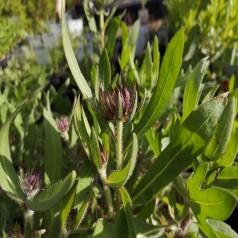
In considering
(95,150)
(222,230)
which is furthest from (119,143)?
(222,230)

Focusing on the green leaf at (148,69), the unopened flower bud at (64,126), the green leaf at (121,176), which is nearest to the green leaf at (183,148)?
the green leaf at (121,176)

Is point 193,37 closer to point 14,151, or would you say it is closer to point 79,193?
point 14,151

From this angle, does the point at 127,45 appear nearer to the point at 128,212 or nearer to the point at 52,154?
the point at 52,154

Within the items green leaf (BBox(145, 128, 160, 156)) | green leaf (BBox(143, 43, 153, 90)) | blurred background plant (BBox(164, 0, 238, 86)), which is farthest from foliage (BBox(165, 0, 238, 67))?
green leaf (BBox(145, 128, 160, 156))

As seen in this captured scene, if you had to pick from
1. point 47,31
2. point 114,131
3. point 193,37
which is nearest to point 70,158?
point 114,131

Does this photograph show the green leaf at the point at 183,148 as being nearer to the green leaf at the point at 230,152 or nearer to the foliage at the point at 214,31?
the green leaf at the point at 230,152
